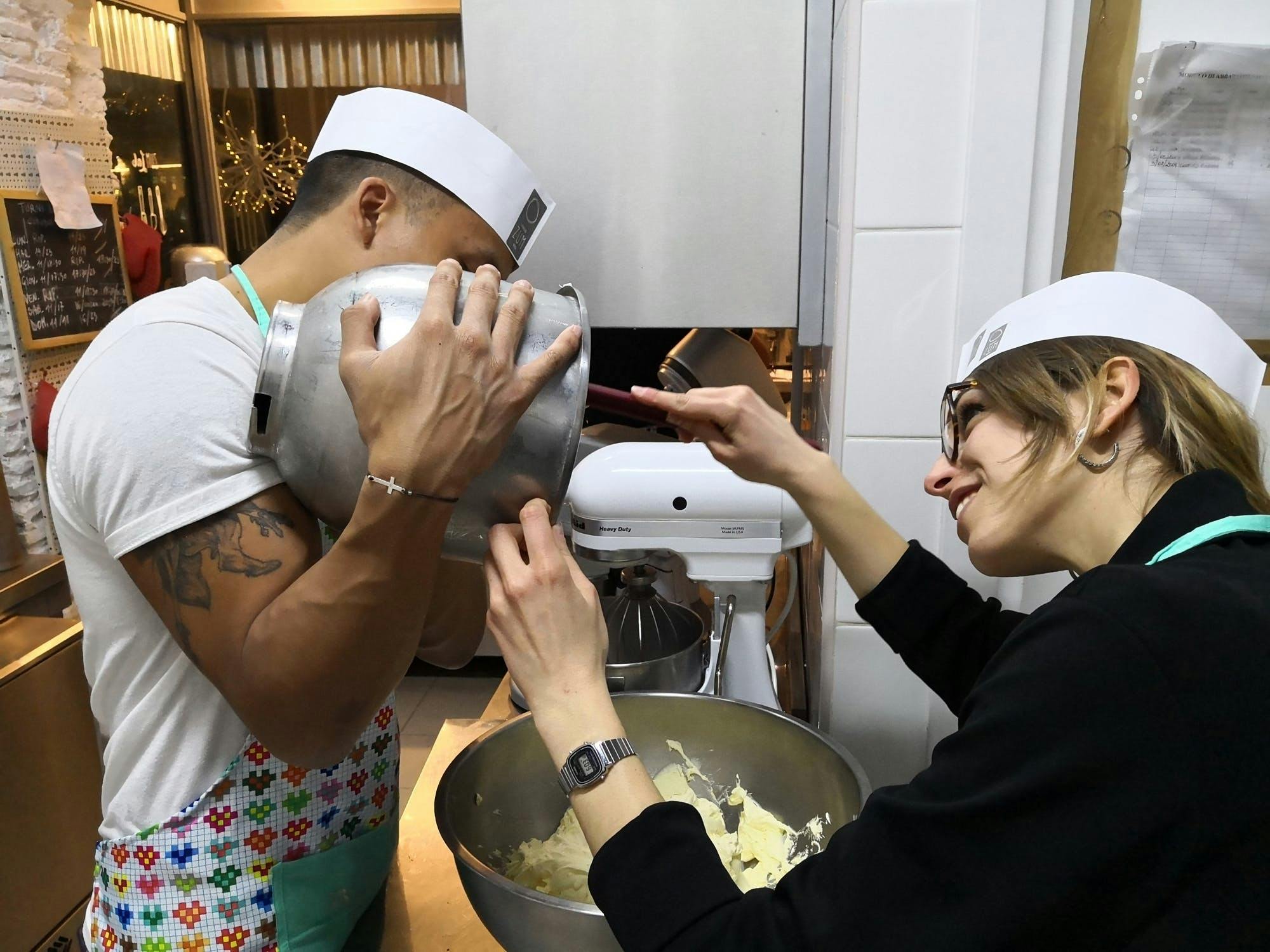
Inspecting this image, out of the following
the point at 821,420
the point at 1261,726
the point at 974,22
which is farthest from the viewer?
the point at 821,420

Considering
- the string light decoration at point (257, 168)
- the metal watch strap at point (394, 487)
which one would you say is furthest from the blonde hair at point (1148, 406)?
the string light decoration at point (257, 168)

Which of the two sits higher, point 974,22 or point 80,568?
point 974,22

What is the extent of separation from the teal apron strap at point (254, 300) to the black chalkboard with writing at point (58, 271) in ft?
6.49

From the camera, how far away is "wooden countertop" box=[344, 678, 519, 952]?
96 cm

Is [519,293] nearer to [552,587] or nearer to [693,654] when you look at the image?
[552,587]

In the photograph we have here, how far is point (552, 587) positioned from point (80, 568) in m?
0.46

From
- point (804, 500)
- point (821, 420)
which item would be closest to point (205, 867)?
point (804, 500)

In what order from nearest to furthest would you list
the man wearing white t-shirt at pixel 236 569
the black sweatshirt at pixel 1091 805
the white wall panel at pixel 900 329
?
the black sweatshirt at pixel 1091 805 < the man wearing white t-shirt at pixel 236 569 < the white wall panel at pixel 900 329

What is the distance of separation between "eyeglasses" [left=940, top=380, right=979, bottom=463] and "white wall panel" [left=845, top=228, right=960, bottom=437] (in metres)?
0.23

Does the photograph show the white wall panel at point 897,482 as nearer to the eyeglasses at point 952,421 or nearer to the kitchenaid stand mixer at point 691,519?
the kitchenaid stand mixer at point 691,519

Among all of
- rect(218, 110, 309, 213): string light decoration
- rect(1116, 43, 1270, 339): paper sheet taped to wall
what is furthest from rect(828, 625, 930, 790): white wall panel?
rect(218, 110, 309, 213): string light decoration

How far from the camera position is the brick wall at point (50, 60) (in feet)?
7.70

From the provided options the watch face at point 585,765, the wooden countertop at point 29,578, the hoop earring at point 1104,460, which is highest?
the hoop earring at point 1104,460

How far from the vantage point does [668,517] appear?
1.10 meters
